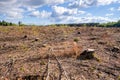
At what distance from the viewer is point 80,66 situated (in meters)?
10.2

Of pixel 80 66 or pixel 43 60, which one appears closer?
pixel 80 66

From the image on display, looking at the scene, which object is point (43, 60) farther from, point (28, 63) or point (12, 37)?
point (12, 37)


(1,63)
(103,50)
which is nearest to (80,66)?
(1,63)

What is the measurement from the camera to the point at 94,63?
1071 cm

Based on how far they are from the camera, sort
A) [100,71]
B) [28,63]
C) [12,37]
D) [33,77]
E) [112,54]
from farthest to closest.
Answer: [12,37]
[112,54]
[28,63]
[100,71]
[33,77]

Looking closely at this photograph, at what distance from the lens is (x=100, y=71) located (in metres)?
9.70

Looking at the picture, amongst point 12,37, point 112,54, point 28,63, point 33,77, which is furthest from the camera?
point 12,37

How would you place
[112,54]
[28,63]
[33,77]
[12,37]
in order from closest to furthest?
[33,77]
[28,63]
[112,54]
[12,37]

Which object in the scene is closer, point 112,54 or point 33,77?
point 33,77

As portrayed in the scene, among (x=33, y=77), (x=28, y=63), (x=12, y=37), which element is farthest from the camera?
(x=12, y=37)

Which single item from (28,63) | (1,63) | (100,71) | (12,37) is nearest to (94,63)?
(100,71)

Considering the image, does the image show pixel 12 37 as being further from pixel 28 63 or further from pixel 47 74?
pixel 47 74

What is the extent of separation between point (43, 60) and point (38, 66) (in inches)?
39.1

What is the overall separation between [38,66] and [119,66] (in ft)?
9.75
